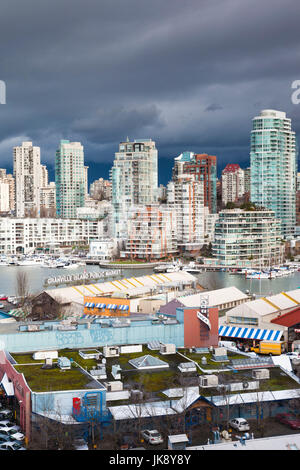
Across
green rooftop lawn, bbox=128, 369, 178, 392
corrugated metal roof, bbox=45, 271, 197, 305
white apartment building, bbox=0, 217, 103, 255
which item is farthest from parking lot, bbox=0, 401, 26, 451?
white apartment building, bbox=0, 217, 103, 255

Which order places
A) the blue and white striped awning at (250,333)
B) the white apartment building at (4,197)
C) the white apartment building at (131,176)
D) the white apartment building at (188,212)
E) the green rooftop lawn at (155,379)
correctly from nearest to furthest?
1. the green rooftop lawn at (155,379)
2. the blue and white striped awning at (250,333)
3. the white apartment building at (188,212)
4. the white apartment building at (131,176)
5. the white apartment building at (4,197)

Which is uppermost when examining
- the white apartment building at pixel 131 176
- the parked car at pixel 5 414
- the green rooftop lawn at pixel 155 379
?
the white apartment building at pixel 131 176

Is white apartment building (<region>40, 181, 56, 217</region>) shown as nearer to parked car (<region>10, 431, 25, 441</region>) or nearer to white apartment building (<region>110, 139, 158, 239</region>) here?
white apartment building (<region>110, 139, 158, 239</region>)

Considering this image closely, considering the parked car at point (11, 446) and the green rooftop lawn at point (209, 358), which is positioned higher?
the green rooftop lawn at point (209, 358)

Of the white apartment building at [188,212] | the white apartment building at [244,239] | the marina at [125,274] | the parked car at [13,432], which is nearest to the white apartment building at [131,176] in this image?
the white apartment building at [188,212]

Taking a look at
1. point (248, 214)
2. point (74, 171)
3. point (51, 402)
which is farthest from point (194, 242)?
point (51, 402)

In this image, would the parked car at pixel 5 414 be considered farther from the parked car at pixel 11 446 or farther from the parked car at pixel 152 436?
the parked car at pixel 152 436

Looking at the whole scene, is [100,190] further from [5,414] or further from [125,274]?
[5,414]

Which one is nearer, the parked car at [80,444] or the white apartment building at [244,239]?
the parked car at [80,444]
